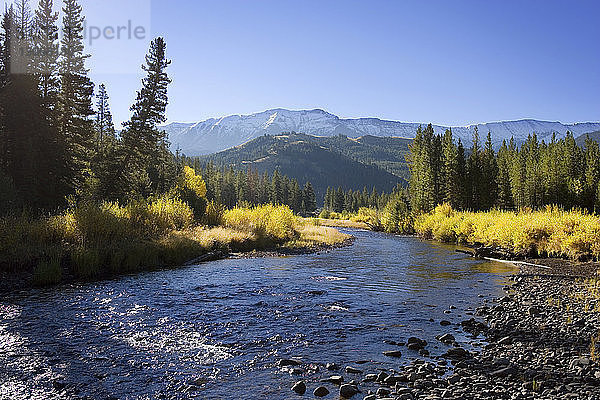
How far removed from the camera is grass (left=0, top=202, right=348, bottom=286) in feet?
53.2

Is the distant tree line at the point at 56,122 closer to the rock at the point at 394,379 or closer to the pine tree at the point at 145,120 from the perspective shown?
the pine tree at the point at 145,120

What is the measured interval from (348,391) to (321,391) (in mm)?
462

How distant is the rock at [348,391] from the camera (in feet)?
21.5

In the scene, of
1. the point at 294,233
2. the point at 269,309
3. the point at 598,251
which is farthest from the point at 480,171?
the point at 269,309

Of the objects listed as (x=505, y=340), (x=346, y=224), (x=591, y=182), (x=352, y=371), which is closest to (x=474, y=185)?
(x=346, y=224)

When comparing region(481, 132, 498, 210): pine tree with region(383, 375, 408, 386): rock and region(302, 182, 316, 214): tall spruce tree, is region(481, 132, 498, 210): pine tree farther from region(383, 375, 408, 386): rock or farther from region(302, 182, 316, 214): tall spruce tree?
region(302, 182, 316, 214): tall spruce tree

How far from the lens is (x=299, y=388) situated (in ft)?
22.4

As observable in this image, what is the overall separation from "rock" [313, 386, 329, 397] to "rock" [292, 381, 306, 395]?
226 mm

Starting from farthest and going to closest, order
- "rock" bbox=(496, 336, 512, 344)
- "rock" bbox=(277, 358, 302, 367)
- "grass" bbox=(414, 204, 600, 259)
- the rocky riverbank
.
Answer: "grass" bbox=(414, 204, 600, 259) → "rock" bbox=(496, 336, 512, 344) → "rock" bbox=(277, 358, 302, 367) → the rocky riverbank

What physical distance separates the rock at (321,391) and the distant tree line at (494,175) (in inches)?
2022

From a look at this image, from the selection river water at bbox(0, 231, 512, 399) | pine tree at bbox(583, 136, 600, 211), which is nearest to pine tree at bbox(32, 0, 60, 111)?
river water at bbox(0, 231, 512, 399)

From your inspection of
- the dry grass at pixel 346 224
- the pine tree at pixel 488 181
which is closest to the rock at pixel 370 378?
the pine tree at pixel 488 181

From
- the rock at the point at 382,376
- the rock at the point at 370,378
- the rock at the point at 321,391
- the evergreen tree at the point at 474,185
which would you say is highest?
the evergreen tree at the point at 474,185

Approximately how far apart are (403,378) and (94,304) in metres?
9.86
